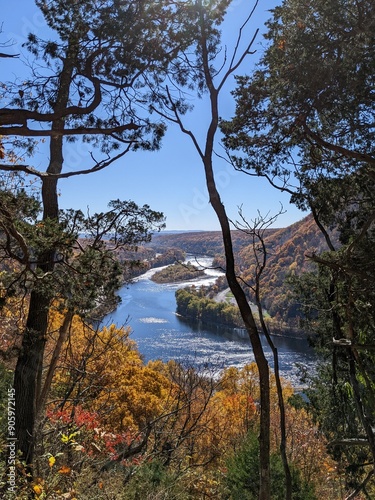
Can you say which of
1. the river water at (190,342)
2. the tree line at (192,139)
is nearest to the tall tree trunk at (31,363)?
the tree line at (192,139)

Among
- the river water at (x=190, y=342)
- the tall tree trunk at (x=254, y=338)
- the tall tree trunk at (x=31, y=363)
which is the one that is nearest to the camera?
the tall tree trunk at (x=254, y=338)

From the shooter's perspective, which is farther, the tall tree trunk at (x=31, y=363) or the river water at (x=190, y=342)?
the river water at (x=190, y=342)

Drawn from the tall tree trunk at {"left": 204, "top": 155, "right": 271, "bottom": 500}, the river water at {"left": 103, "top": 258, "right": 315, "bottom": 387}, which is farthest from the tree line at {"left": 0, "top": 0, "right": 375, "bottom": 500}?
the river water at {"left": 103, "top": 258, "right": 315, "bottom": 387}

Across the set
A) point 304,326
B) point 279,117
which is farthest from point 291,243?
point 279,117

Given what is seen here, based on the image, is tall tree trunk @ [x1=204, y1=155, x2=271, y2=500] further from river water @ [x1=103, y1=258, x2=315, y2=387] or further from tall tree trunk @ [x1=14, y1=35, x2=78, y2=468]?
river water @ [x1=103, y1=258, x2=315, y2=387]

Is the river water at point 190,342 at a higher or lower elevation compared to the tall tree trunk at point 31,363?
lower

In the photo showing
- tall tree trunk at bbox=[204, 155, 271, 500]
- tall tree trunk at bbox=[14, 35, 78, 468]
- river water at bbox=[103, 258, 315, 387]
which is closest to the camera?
tall tree trunk at bbox=[204, 155, 271, 500]

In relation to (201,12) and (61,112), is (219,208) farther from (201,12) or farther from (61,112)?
(201,12)

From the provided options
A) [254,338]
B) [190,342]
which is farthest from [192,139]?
[190,342]

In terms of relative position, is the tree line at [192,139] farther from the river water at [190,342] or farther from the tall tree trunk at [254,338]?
the river water at [190,342]
